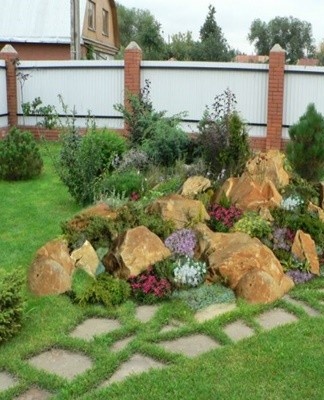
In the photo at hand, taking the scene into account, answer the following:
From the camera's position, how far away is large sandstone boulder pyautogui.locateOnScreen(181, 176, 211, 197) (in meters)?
6.64

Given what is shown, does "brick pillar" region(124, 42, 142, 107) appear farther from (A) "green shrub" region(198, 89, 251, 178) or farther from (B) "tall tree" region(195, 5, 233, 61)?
(B) "tall tree" region(195, 5, 233, 61)

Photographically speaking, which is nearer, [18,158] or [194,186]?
[194,186]

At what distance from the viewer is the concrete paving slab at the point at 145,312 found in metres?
4.39

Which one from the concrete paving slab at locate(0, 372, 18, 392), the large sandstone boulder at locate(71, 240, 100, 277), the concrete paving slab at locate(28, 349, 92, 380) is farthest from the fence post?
the concrete paving slab at locate(0, 372, 18, 392)

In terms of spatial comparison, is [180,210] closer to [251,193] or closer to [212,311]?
[251,193]

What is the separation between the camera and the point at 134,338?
13.2ft

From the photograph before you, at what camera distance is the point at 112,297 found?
4605mm

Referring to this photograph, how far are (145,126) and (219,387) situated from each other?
25.1 ft

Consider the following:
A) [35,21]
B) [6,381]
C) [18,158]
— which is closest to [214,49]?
[35,21]

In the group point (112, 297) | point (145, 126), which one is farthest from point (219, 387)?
point (145, 126)

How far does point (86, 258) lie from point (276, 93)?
29.5ft

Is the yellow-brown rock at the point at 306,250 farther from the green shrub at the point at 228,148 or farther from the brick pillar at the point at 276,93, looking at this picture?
the brick pillar at the point at 276,93

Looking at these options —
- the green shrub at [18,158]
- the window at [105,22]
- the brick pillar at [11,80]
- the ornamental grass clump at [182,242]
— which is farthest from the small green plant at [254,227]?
the window at [105,22]

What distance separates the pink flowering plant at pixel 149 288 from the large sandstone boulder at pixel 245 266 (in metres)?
0.45
